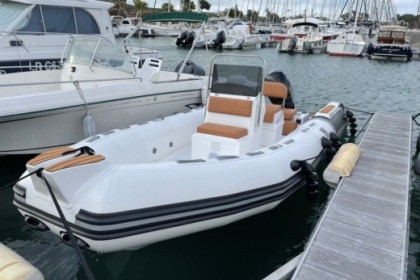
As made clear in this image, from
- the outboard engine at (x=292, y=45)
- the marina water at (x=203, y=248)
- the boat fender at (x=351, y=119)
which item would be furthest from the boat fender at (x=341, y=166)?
the outboard engine at (x=292, y=45)

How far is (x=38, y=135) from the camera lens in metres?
5.21

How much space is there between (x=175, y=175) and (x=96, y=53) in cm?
390

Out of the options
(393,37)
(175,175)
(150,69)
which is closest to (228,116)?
(175,175)

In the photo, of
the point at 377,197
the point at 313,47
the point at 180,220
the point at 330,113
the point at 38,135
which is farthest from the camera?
the point at 313,47

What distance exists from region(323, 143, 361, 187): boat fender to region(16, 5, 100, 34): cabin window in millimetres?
6452

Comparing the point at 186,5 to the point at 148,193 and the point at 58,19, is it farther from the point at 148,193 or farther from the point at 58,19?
the point at 148,193

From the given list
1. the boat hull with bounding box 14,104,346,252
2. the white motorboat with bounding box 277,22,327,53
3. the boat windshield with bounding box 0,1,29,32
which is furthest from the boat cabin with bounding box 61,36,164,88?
the white motorboat with bounding box 277,22,327,53

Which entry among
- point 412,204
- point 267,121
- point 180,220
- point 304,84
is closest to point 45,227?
point 180,220

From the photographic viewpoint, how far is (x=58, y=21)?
25.7 ft

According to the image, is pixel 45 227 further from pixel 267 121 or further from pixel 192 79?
pixel 192 79

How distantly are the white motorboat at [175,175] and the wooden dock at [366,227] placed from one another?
20.8 inches

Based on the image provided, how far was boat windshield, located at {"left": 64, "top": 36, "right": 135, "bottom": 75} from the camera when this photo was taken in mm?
6219

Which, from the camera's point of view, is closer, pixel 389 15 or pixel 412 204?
pixel 412 204

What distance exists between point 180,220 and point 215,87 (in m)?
2.26
